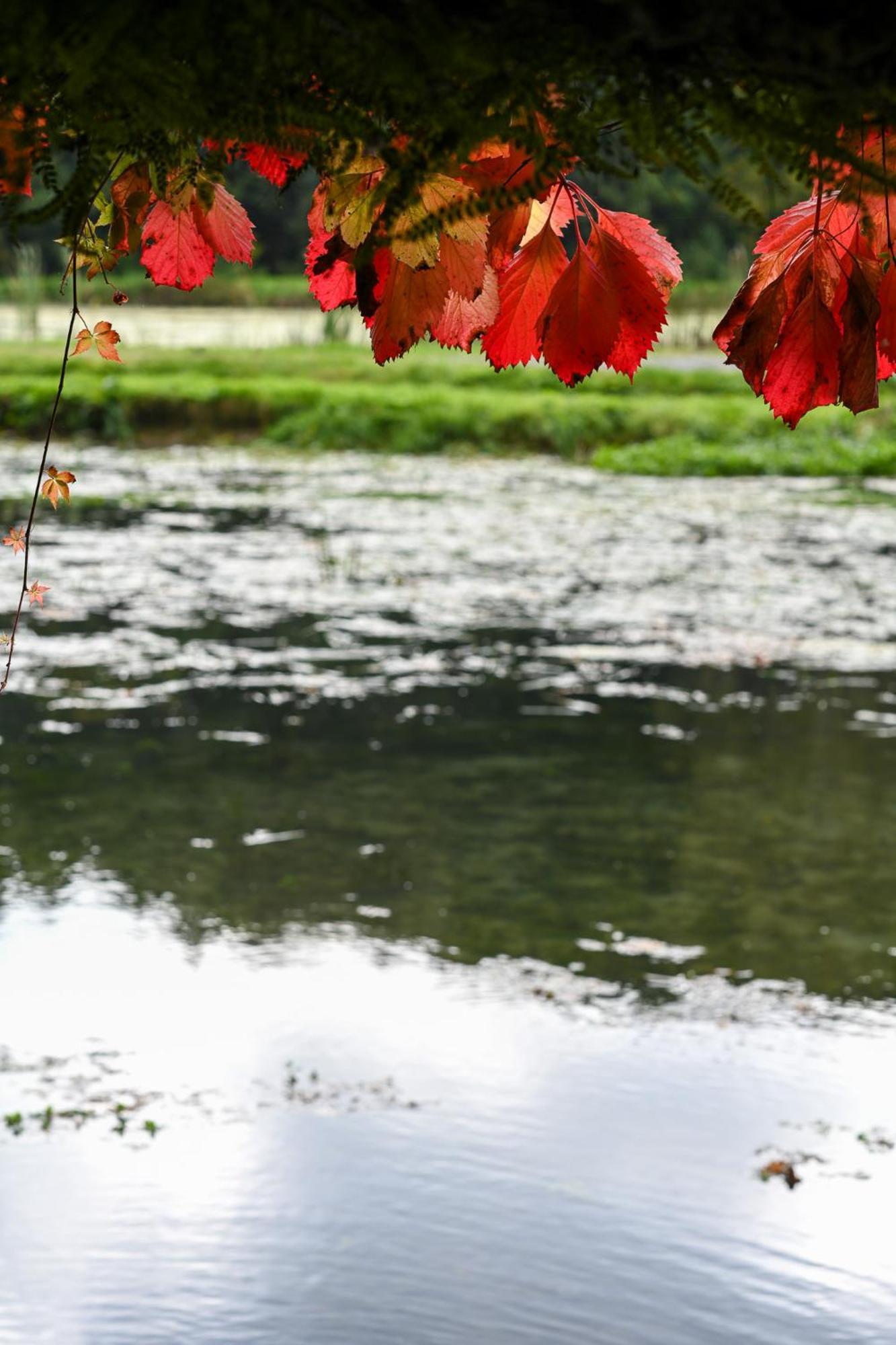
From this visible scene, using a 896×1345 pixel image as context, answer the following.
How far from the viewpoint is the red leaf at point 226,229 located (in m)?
1.24

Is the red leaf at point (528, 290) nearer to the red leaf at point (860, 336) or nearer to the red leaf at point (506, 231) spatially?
the red leaf at point (506, 231)

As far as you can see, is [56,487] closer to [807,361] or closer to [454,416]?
[807,361]

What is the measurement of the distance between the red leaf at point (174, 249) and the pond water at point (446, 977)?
7.11ft

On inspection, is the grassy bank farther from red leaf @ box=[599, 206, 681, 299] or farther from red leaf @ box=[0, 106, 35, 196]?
red leaf @ box=[0, 106, 35, 196]

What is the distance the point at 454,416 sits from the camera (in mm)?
17109

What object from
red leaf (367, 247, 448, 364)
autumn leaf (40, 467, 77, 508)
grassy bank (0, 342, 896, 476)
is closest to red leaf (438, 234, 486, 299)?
red leaf (367, 247, 448, 364)

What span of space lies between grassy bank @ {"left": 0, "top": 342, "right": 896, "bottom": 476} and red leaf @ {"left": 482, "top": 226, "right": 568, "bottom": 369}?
47.1 feet

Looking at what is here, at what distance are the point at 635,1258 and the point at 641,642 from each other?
5.66 metres

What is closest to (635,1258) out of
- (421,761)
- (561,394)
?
(421,761)

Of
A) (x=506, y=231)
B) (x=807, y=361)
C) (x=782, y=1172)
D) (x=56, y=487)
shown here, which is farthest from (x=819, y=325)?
(x=782, y=1172)

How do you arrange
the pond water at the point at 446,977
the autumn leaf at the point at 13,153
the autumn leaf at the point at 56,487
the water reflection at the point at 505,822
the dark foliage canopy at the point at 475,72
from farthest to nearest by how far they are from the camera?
the water reflection at the point at 505,822 < the pond water at the point at 446,977 < the autumn leaf at the point at 56,487 < the autumn leaf at the point at 13,153 < the dark foliage canopy at the point at 475,72

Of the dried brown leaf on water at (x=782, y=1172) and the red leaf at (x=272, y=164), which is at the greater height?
the red leaf at (x=272, y=164)

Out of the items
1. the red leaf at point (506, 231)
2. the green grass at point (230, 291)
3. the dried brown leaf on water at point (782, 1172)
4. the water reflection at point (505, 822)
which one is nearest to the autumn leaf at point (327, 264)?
the red leaf at point (506, 231)

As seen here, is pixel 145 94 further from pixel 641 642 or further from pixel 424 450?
pixel 424 450
